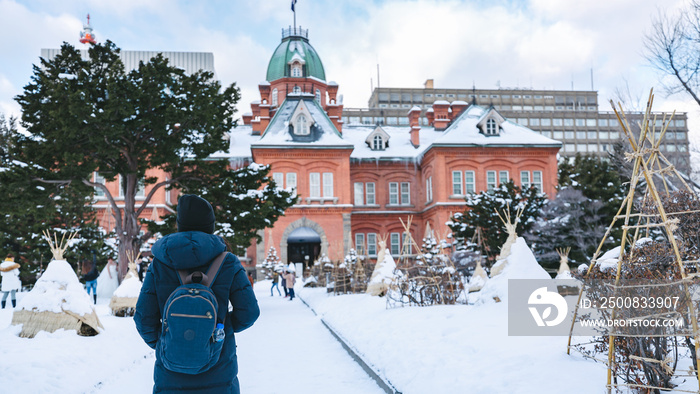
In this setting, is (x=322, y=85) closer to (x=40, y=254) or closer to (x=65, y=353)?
(x=40, y=254)

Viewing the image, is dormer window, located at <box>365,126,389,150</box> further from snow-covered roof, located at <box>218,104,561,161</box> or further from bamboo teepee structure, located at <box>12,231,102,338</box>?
bamboo teepee structure, located at <box>12,231,102,338</box>

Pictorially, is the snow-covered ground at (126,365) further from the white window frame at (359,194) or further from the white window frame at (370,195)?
the white window frame at (370,195)

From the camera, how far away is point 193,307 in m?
3.14

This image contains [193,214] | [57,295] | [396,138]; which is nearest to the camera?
[193,214]

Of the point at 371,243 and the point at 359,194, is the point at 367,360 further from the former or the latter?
the point at 359,194

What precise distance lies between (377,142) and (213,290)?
129 ft

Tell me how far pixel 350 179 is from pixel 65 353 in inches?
1324

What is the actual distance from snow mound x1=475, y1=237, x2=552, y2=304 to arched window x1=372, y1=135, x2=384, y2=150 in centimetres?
3193

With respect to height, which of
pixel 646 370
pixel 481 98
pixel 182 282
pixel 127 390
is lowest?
pixel 127 390

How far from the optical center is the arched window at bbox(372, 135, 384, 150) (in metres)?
42.1

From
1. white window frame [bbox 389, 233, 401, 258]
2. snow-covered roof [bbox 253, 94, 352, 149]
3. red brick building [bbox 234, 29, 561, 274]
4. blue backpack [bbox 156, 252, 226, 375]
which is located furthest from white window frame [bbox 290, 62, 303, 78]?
blue backpack [bbox 156, 252, 226, 375]

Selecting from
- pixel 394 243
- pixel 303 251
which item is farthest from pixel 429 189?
pixel 303 251

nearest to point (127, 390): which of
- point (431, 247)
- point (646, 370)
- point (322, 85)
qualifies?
point (646, 370)

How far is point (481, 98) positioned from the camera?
292 feet
